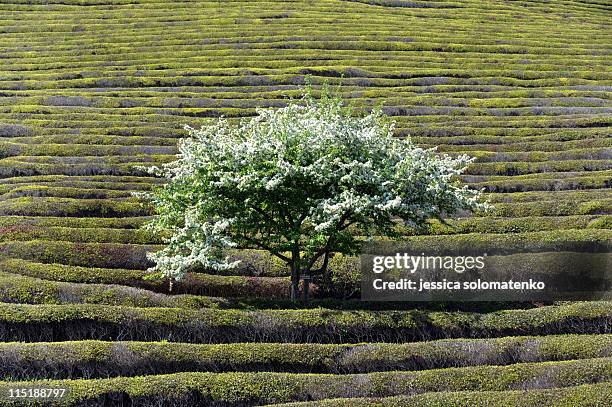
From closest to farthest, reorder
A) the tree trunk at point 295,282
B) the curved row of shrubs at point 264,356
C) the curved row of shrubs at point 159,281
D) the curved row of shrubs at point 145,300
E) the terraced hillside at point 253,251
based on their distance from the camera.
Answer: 1. the terraced hillside at point 253,251
2. the curved row of shrubs at point 264,356
3. the curved row of shrubs at point 145,300
4. the tree trunk at point 295,282
5. the curved row of shrubs at point 159,281

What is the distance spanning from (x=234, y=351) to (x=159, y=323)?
9.74 feet

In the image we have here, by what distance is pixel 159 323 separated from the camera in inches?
814

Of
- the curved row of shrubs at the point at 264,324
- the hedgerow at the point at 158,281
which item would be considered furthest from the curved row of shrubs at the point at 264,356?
the hedgerow at the point at 158,281

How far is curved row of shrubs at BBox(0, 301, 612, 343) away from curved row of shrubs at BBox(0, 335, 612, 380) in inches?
50.6

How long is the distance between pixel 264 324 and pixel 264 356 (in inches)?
71.3

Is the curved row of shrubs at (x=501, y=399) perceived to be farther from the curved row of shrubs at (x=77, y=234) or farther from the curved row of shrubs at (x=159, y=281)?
the curved row of shrubs at (x=77, y=234)

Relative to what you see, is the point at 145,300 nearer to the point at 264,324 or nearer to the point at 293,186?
the point at 264,324

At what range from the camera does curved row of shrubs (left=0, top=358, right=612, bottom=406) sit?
17.0 meters

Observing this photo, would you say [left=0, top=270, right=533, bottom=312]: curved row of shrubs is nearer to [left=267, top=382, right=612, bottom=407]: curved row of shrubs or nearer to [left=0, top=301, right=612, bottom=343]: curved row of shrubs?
[left=0, top=301, right=612, bottom=343]: curved row of shrubs

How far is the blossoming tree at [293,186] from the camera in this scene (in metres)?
20.2

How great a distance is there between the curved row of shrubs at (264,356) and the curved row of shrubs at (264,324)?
128cm

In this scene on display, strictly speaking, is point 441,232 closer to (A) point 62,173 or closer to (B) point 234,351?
(B) point 234,351

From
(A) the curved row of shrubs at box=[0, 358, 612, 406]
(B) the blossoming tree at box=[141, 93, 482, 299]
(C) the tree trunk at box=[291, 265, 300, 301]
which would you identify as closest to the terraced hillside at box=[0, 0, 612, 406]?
(A) the curved row of shrubs at box=[0, 358, 612, 406]

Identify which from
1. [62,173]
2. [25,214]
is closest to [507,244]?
[25,214]
